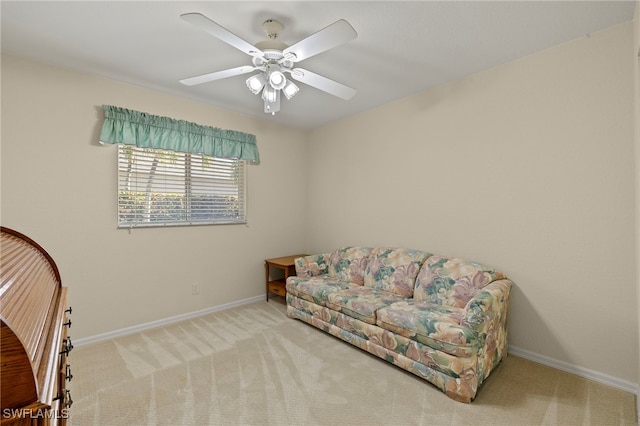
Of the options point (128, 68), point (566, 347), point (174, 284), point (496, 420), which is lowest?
point (496, 420)

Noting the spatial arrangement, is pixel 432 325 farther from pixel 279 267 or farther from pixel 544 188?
pixel 279 267

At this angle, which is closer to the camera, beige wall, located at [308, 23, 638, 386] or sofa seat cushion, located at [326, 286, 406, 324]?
beige wall, located at [308, 23, 638, 386]

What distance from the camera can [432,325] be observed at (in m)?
2.07

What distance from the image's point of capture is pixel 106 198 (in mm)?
2818

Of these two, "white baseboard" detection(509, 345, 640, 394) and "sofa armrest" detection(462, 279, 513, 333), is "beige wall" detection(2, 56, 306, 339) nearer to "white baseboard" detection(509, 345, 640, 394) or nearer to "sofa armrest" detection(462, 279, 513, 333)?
"sofa armrest" detection(462, 279, 513, 333)

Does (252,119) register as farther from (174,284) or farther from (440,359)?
(440,359)

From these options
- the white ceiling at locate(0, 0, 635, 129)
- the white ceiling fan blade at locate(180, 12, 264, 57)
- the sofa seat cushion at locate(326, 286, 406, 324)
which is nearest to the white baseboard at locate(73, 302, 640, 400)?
the sofa seat cushion at locate(326, 286, 406, 324)

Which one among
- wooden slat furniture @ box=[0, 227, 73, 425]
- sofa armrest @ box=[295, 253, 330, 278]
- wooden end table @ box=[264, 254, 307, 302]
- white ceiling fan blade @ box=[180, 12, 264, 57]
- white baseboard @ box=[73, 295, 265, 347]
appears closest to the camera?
wooden slat furniture @ box=[0, 227, 73, 425]

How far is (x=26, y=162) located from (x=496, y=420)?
12.8ft

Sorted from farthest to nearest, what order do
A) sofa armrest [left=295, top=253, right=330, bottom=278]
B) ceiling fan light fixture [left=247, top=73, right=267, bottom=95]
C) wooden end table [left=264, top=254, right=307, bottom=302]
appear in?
wooden end table [left=264, top=254, right=307, bottom=302]
sofa armrest [left=295, top=253, right=330, bottom=278]
ceiling fan light fixture [left=247, top=73, right=267, bottom=95]

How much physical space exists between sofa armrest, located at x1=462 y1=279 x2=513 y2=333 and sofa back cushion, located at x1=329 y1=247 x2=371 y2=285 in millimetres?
1338

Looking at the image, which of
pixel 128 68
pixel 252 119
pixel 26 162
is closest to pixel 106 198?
pixel 26 162

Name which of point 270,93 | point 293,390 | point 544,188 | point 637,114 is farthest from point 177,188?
point 637,114

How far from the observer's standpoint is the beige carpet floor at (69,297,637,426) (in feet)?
5.85
